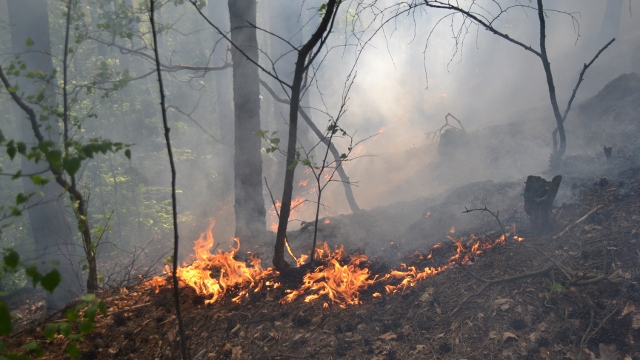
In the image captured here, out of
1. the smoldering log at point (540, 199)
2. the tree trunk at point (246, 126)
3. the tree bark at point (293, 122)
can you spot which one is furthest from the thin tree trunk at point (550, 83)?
the tree trunk at point (246, 126)

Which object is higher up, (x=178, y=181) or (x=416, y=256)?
(x=178, y=181)

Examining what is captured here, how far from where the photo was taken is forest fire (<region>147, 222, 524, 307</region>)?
4797mm

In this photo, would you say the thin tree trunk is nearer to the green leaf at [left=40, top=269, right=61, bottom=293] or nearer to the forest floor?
the forest floor

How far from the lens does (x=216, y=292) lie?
15.9ft

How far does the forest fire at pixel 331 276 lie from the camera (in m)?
4.80

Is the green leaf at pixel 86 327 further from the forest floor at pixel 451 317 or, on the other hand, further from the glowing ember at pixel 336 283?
the glowing ember at pixel 336 283

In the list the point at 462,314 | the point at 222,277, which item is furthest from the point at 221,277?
the point at 462,314

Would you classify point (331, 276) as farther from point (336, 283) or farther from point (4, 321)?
point (4, 321)

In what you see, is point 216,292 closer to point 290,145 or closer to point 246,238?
point 290,145

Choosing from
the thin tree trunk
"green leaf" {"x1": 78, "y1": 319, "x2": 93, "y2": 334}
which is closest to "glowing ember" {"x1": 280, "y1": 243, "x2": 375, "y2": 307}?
"green leaf" {"x1": 78, "y1": 319, "x2": 93, "y2": 334}

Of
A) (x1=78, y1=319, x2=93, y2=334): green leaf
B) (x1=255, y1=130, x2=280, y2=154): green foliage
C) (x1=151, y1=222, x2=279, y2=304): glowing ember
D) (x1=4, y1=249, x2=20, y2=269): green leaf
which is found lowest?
(x1=151, y1=222, x2=279, y2=304): glowing ember

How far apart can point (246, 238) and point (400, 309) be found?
4.04 m

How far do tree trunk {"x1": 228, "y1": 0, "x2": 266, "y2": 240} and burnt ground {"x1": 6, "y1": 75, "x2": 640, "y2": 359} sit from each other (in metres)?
3.03

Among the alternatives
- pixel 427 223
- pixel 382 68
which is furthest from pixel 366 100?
pixel 427 223
